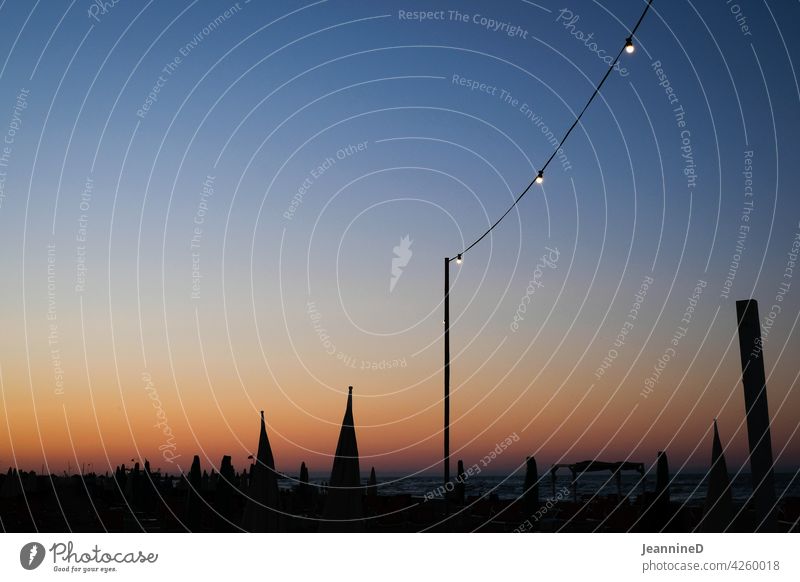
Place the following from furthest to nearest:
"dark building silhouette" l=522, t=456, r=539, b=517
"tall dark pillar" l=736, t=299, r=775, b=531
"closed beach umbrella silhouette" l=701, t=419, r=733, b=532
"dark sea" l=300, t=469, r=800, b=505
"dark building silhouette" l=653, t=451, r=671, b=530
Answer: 1. "dark sea" l=300, t=469, r=800, b=505
2. "dark building silhouette" l=522, t=456, r=539, b=517
3. "dark building silhouette" l=653, t=451, r=671, b=530
4. "closed beach umbrella silhouette" l=701, t=419, r=733, b=532
5. "tall dark pillar" l=736, t=299, r=775, b=531

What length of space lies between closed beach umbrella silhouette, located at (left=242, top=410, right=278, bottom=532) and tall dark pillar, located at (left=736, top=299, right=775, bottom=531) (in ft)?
26.3

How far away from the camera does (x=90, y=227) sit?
1537 centimetres

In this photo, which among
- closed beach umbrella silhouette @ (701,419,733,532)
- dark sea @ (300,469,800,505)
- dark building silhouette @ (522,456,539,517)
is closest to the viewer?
closed beach umbrella silhouette @ (701,419,733,532)

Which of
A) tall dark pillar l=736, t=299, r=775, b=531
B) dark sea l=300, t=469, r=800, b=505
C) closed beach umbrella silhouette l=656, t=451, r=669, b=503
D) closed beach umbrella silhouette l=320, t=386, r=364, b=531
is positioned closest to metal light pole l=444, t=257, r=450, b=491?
closed beach umbrella silhouette l=320, t=386, r=364, b=531

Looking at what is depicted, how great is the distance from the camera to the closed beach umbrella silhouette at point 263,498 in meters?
14.3

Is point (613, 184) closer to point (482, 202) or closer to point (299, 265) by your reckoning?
point (482, 202)

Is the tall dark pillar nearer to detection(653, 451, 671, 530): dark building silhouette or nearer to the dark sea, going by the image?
detection(653, 451, 671, 530): dark building silhouette

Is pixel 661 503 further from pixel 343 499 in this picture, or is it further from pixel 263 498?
pixel 263 498

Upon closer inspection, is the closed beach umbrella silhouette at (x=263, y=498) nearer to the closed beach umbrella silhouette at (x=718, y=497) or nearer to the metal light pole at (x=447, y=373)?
the metal light pole at (x=447, y=373)

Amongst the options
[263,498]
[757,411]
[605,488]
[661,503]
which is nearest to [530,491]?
[661,503]

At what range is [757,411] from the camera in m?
9.51

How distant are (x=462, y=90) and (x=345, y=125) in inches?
100

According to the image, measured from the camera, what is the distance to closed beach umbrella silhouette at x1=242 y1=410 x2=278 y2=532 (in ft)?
46.8
